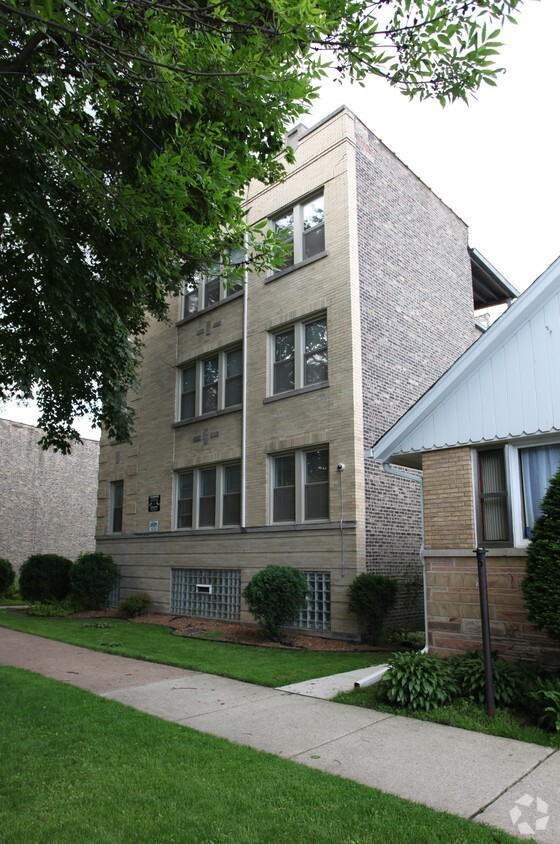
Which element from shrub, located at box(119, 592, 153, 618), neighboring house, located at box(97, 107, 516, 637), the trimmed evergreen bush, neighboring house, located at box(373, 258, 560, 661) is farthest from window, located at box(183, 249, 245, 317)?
the trimmed evergreen bush

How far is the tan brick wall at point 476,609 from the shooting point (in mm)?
7488

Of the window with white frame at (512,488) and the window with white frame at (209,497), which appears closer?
the window with white frame at (512,488)

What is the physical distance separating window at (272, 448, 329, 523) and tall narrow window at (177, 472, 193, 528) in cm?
375

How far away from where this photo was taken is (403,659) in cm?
750

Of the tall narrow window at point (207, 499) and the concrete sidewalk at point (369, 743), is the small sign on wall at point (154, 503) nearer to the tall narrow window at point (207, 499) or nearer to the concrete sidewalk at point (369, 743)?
the tall narrow window at point (207, 499)

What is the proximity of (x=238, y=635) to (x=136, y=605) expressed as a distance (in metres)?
5.20

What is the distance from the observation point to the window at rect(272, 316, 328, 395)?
14.7 meters

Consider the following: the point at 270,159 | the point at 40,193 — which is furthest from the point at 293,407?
the point at 40,193

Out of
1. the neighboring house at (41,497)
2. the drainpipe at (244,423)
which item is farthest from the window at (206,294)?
the neighboring house at (41,497)

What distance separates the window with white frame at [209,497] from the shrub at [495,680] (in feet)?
30.7

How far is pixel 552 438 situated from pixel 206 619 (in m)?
11.2

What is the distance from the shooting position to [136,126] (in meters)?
8.42

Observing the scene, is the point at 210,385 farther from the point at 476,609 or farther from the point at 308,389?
the point at 476,609

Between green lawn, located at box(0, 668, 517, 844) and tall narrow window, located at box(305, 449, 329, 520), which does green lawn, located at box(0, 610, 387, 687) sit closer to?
green lawn, located at box(0, 668, 517, 844)
